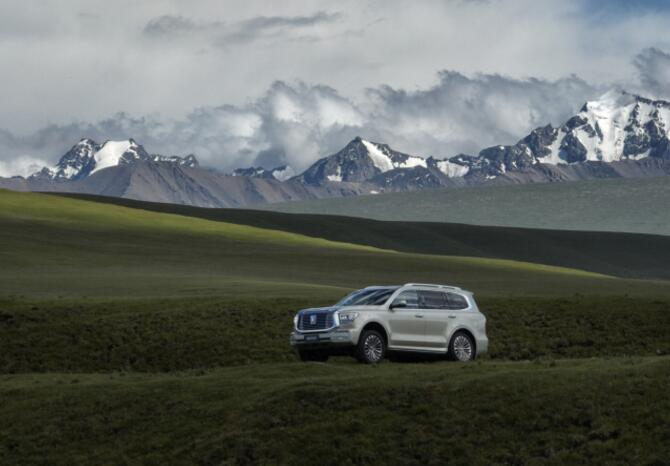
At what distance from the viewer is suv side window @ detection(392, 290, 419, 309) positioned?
109 feet

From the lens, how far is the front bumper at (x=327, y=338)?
32.0 m

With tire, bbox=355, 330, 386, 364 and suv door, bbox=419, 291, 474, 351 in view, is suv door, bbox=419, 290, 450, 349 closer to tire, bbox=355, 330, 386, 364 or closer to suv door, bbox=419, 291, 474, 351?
suv door, bbox=419, 291, 474, 351

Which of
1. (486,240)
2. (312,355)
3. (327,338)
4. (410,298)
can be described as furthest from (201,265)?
(486,240)

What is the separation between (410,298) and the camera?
110 ft

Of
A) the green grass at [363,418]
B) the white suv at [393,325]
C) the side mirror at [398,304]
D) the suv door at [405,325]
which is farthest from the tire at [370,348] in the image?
the green grass at [363,418]

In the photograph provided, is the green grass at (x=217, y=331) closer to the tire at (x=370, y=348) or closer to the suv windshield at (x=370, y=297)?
the suv windshield at (x=370, y=297)

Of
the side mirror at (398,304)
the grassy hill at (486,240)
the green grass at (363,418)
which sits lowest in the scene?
the green grass at (363,418)

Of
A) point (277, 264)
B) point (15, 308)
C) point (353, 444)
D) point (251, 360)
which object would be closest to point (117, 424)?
point (353, 444)

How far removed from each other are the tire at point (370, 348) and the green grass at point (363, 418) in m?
2.34

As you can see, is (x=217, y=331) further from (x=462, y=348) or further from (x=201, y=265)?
(x=201, y=265)

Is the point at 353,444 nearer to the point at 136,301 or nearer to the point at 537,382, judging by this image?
the point at 537,382

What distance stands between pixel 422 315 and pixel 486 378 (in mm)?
6077

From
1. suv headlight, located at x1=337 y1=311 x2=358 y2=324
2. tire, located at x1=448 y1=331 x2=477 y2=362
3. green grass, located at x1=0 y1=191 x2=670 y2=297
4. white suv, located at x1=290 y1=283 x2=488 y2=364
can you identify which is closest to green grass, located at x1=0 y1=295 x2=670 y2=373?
green grass, located at x1=0 y1=191 x2=670 y2=297

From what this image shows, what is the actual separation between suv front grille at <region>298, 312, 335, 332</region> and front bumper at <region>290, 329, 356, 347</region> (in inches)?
6.5
